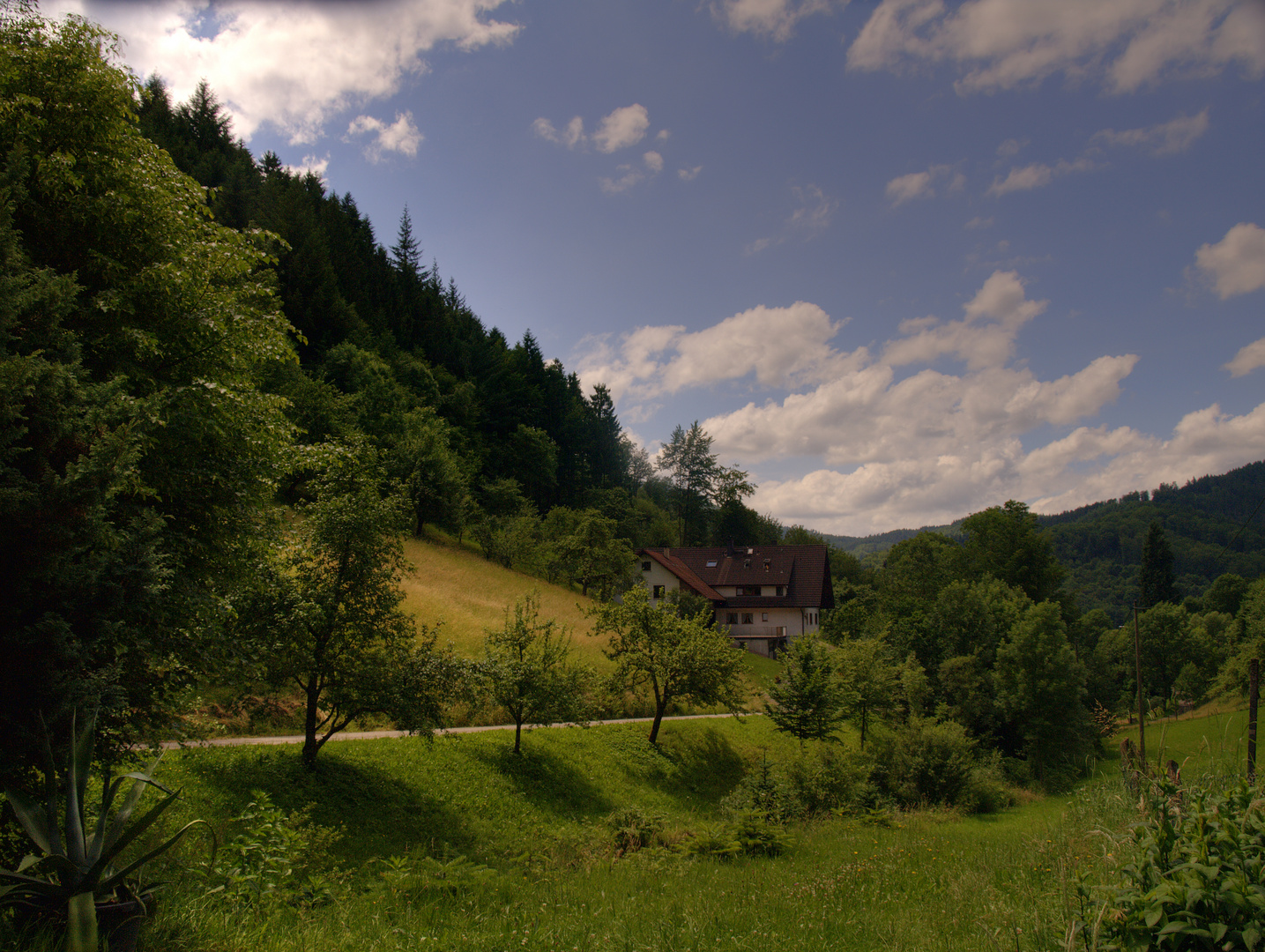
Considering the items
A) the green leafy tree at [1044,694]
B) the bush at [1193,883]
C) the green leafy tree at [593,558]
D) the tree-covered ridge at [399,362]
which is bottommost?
the green leafy tree at [1044,694]

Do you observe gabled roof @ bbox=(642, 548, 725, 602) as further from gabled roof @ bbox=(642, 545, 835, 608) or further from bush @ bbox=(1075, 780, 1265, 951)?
bush @ bbox=(1075, 780, 1265, 951)

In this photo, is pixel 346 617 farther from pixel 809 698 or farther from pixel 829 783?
pixel 809 698

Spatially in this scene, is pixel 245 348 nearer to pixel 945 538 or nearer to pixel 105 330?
pixel 105 330

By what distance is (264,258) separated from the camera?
11594 millimetres

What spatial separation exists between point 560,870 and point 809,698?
17.3 metres

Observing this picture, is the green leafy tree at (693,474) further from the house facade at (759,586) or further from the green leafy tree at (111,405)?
the green leafy tree at (111,405)

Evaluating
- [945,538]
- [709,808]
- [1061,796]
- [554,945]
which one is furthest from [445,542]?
[945,538]

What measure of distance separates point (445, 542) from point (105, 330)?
40.6m

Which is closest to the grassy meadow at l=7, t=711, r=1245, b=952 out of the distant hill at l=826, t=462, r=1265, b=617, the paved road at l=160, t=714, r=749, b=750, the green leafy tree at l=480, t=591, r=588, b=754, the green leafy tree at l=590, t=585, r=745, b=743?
the paved road at l=160, t=714, r=749, b=750

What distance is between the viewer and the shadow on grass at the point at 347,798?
12.6 metres

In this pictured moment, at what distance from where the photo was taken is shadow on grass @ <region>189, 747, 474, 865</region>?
1262 centimetres

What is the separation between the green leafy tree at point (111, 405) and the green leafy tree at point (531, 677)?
10609 millimetres

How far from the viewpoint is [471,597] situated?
3466cm

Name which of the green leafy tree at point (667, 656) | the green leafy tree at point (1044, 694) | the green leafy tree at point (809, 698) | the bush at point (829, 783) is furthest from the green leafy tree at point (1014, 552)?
the bush at point (829, 783)
